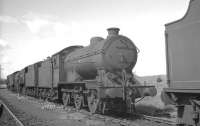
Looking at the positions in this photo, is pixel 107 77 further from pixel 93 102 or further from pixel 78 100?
pixel 78 100

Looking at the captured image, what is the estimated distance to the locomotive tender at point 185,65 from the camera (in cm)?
578

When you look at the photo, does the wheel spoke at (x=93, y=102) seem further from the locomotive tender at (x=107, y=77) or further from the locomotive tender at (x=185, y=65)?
the locomotive tender at (x=185, y=65)

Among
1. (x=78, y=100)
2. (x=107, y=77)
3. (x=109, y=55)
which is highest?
(x=109, y=55)

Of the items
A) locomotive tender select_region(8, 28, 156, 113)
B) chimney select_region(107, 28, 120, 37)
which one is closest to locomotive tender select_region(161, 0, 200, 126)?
locomotive tender select_region(8, 28, 156, 113)

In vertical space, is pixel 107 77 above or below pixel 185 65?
below

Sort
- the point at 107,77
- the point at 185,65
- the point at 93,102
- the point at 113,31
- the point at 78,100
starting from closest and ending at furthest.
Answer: the point at 185,65 < the point at 107,77 < the point at 93,102 < the point at 113,31 < the point at 78,100

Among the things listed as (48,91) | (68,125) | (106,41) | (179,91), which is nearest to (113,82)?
(106,41)

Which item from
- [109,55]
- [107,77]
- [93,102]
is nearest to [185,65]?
[107,77]

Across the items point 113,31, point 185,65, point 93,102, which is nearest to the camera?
point 185,65

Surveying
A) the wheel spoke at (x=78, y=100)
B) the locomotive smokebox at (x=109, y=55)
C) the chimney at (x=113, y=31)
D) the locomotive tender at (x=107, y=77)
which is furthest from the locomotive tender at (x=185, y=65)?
the wheel spoke at (x=78, y=100)

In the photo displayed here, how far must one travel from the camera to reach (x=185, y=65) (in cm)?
609

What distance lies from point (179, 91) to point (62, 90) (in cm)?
958

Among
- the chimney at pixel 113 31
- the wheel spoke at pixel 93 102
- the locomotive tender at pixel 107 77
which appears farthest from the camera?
the chimney at pixel 113 31

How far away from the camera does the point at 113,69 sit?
1115 centimetres
